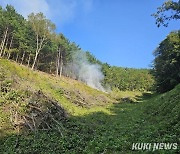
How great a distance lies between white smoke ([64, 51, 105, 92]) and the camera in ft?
381

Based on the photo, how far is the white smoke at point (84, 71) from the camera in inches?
4569

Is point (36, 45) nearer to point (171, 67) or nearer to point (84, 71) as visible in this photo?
point (171, 67)

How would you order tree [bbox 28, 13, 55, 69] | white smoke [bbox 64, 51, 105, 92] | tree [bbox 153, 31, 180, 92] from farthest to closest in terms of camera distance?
white smoke [bbox 64, 51, 105, 92] → tree [bbox 28, 13, 55, 69] → tree [bbox 153, 31, 180, 92]

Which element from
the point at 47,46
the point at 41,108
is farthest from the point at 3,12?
the point at 41,108

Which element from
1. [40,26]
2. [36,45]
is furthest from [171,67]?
[36,45]

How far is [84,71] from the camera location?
127 m

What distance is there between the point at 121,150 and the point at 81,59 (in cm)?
10805

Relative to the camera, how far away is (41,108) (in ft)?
78.5

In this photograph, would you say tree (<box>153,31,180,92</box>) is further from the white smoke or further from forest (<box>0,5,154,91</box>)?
the white smoke

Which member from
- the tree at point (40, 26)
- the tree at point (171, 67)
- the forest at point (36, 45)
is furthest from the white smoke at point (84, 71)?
the tree at point (171, 67)

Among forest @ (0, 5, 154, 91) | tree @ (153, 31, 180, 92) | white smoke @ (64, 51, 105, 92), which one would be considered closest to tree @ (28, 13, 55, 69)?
forest @ (0, 5, 154, 91)

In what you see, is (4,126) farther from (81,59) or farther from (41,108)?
(81,59)

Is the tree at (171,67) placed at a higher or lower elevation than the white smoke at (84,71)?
lower

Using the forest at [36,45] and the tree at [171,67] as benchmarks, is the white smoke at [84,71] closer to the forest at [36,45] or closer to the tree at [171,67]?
the forest at [36,45]
